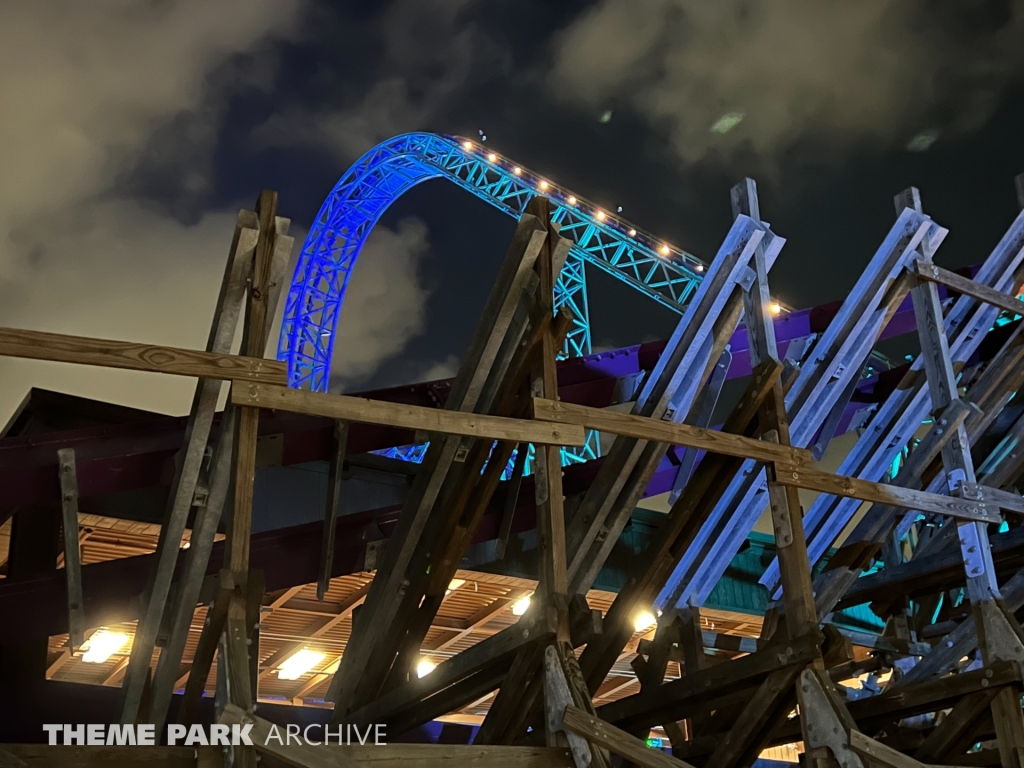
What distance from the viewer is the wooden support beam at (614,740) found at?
20.2 feet

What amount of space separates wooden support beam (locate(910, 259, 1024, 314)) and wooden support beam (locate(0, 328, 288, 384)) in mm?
6206

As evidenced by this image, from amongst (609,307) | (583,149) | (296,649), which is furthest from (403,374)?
(296,649)

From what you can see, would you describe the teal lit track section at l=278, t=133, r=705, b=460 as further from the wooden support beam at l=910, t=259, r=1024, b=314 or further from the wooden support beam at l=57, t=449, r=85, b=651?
the wooden support beam at l=57, t=449, r=85, b=651

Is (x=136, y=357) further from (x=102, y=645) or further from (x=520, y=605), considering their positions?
(x=520, y=605)

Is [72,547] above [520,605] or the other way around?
the other way around

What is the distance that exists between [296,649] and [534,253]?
7.34 metres

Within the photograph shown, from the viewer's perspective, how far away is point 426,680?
7.64m

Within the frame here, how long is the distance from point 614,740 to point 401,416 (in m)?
2.32

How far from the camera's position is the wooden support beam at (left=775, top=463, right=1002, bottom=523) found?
321 inches

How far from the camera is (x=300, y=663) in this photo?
13.6 m

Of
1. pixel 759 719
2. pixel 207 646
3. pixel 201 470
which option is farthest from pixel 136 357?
pixel 759 719

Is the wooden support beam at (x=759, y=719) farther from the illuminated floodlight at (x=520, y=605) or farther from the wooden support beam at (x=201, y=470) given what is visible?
the illuminated floodlight at (x=520, y=605)

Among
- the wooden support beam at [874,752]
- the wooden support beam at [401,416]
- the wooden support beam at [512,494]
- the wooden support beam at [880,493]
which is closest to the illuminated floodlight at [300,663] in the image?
the wooden support beam at [512,494]

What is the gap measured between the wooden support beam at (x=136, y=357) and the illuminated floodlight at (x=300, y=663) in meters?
7.45
